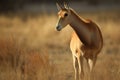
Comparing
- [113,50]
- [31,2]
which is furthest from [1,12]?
[113,50]

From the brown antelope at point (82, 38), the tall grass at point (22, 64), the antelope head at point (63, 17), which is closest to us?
the antelope head at point (63, 17)

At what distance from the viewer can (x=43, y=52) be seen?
467 inches

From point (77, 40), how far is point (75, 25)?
1.09ft

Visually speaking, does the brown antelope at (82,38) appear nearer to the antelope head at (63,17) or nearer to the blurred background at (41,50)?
the antelope head at (63,17)

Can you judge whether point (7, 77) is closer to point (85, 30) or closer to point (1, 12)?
point (85, 30)

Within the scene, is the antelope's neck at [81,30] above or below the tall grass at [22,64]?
above

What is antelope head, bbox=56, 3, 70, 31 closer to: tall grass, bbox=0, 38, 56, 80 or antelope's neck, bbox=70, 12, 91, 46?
antelope's neck, bbox=70, 12, 91, 46

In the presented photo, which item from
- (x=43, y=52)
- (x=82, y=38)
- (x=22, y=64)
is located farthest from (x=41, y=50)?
(x=82, y=38)

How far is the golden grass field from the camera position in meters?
10.6

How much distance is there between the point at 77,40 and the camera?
1071 cm

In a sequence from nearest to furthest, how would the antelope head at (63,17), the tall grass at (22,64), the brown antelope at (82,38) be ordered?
the antelope head at (63,17) < the brown antelope at (82,38) < the tall grass at (22,64)

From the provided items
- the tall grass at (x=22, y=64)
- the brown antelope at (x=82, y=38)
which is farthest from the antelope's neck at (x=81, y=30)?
the tall grass at (x=22, y=64)

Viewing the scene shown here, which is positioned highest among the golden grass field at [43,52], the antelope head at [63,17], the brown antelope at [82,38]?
the antelope head at [63,17]

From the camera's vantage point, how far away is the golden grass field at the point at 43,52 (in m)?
10.6
